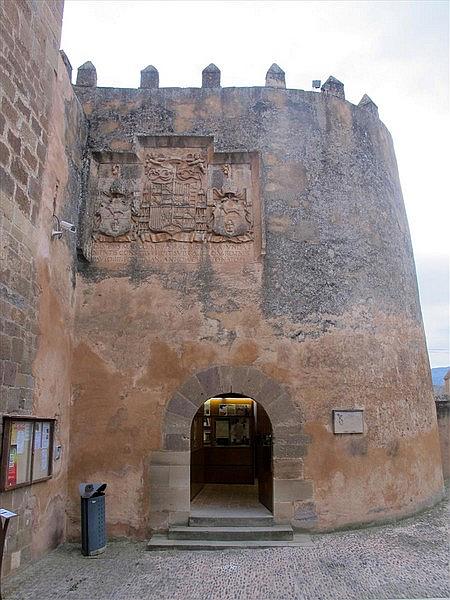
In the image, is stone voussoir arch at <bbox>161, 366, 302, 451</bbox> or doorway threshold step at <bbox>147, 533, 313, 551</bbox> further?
stone voussoir arch at <bbox>161, 366, 302, 451</bbox>

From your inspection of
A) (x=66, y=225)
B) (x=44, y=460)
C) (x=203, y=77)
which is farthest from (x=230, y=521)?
(x=203, y=77)

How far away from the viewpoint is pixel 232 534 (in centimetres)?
588

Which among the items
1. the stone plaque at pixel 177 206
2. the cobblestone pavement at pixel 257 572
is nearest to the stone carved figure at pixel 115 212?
the stone plaque at pixel 177 206

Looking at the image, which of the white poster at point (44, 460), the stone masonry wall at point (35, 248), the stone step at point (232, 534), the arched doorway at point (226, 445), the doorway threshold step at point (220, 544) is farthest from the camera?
the arched doorway at point (226, 445)

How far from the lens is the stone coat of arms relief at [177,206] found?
22.8 ft

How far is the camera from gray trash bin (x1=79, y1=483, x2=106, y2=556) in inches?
218

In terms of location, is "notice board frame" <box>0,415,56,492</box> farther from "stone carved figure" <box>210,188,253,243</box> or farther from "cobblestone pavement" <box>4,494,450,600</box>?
"stone carved figure" <box>210,188,253,243</box>

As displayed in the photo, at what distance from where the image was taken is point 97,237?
274 inches

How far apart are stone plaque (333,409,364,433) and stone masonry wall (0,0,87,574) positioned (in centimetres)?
348

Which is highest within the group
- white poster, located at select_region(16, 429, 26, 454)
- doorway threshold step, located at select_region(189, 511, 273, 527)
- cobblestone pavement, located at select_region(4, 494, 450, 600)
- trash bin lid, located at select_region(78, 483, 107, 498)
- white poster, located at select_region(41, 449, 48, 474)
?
white poster, located at select_region(16, 429, 26, 454)

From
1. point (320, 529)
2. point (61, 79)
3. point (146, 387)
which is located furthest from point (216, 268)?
point (320, 529)

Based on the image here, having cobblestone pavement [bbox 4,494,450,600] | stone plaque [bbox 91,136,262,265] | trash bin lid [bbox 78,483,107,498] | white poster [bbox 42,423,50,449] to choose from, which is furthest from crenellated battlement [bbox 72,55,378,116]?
cobblestone pavement [bbox 4,494,450,600]

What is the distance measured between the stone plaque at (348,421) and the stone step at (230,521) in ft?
4.73

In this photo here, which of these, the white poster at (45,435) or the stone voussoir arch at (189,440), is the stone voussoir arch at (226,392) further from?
the white poster at (45,435)
